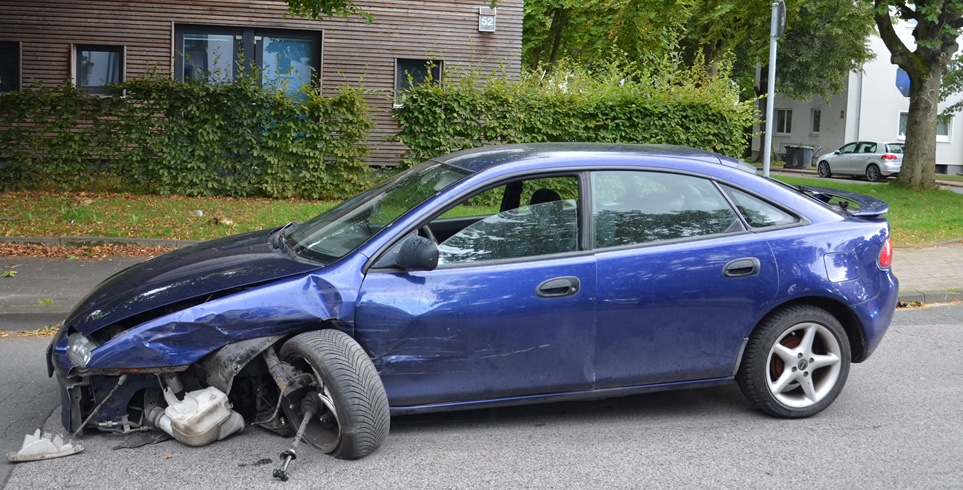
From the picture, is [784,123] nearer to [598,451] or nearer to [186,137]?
[186,137]

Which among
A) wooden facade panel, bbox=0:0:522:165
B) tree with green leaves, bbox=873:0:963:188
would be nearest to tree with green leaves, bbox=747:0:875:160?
tree with green leaves, bbox=873:0:963:188

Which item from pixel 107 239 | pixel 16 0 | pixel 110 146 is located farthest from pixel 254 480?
pixel 16 0

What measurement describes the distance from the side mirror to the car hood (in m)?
0.49

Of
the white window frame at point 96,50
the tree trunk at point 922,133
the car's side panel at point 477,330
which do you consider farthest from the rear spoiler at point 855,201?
the tree trunk at point 922,133

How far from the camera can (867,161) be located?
36156mm

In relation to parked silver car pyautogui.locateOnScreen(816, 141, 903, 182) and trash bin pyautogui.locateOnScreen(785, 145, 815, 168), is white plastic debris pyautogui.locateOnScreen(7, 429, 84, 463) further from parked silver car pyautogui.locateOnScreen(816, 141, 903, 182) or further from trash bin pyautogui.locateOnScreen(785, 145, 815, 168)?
trash bin pyautogui.locateOnScreen(785, 145, 815, 168)

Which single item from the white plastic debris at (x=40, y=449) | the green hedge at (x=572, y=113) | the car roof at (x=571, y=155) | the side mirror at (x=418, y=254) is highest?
the green hedge at (x=572, y=113)

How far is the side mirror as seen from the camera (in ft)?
15.8

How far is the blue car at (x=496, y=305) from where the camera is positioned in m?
4.83

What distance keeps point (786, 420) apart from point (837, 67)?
38290mm

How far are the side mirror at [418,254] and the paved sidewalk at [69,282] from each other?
4.47 meters

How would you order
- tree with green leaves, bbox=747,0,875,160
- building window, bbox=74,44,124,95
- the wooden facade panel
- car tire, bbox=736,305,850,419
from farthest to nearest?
tree with green leaves, bbox=747,0,875,160, building window, bbox=74,44,124,95, the wooden facade panel, car tire, bbox=736,305,850,419

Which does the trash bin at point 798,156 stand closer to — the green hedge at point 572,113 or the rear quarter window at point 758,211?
the green hedge at point 572,113

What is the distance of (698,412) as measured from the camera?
579cm
